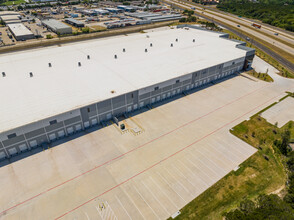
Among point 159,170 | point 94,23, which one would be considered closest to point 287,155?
point 159,170

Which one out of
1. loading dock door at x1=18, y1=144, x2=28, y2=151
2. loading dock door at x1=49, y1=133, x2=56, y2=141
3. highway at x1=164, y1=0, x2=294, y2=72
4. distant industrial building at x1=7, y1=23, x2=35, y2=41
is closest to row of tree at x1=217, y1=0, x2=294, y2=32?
highway at x1=164, y1=0, x2=294, y2=72

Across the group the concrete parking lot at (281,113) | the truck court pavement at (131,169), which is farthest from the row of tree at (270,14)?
the truck court pavement at (131,169)

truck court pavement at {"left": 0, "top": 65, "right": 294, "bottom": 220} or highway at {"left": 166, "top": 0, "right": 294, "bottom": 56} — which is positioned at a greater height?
highway at {"left": 166, "top": 0, "right": 294, "bottom": 56}

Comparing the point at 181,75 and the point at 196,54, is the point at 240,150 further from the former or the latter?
the point at 196,54

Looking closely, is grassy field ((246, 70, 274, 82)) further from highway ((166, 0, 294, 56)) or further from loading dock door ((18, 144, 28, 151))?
loading dock door ((18, 144, 28, 151))

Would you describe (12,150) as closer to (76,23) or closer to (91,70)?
(91,70)

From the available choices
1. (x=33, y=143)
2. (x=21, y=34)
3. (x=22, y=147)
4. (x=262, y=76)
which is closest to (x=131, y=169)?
(x=33, y=143)

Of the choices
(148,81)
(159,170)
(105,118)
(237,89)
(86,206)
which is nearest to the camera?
(86,206)
